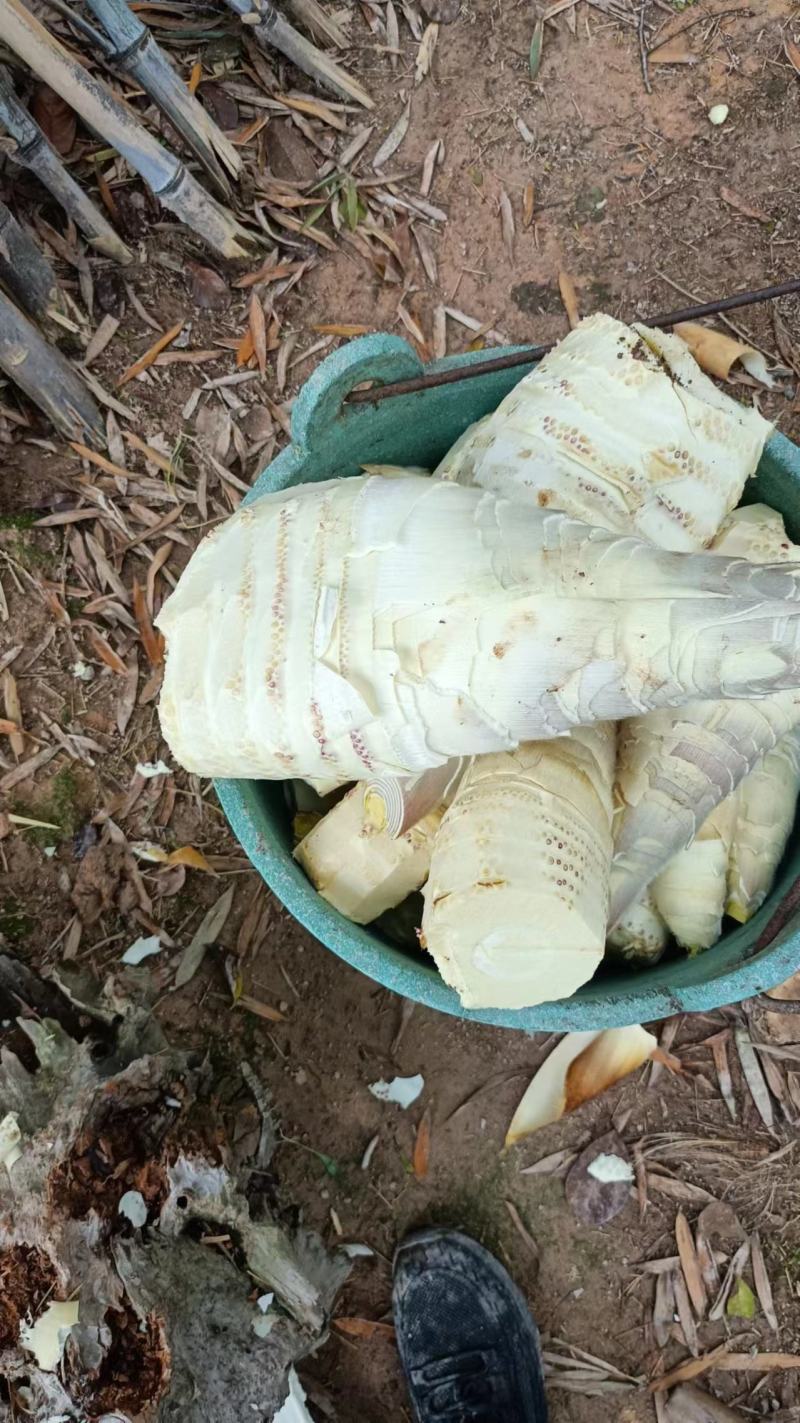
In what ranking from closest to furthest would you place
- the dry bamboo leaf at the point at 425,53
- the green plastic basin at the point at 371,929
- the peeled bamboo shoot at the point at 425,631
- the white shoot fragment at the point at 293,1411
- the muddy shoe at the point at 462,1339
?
the peeled bamboo shoot at the point at 425,631 < the green plastic basin at the point at 371,929 < the white shoot fragment at the point at 293,1411 < the muddy shoe at the point at 462,1339 < the dry bamboo leaf at the point at 425,53

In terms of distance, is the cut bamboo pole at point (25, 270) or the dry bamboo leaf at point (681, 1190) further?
the dry bamboo leaf at point (681, 1190)

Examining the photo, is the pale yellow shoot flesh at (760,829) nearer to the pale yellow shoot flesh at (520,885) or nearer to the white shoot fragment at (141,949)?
the pale yellow shoot flesh at (520,885)

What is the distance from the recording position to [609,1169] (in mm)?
1740

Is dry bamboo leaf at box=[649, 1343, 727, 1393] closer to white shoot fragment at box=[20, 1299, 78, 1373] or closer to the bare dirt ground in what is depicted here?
the bare dirt ground

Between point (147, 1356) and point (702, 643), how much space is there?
1.00 metres

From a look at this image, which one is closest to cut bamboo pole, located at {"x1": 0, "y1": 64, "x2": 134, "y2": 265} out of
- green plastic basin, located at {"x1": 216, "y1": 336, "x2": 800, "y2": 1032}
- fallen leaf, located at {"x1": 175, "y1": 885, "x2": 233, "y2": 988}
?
green plastic basin, located at {"x1": 216, "y1": 336, "x2": 800, "y2": 1032}

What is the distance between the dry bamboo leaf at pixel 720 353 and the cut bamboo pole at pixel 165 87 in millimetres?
842

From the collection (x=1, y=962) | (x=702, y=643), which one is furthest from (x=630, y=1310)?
(x=702, y=643)

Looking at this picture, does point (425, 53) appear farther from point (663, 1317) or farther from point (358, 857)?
point (663, 1317)

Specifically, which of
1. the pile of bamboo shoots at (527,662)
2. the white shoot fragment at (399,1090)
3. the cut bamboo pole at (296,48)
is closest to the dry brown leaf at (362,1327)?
the white shoot fragment at (399,1090)

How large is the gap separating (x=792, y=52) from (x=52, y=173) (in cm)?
137

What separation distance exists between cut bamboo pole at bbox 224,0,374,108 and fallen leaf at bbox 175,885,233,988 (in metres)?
1.46

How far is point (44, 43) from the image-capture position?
1469mm

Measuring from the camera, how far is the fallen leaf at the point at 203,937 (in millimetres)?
1693
